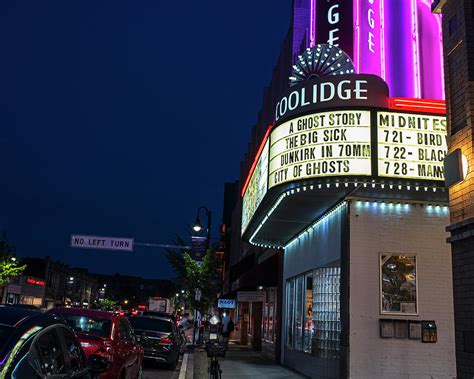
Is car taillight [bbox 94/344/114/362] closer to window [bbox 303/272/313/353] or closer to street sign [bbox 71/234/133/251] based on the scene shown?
window [bbox 303/272/313/353]

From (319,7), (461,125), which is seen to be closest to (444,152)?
(461,125)

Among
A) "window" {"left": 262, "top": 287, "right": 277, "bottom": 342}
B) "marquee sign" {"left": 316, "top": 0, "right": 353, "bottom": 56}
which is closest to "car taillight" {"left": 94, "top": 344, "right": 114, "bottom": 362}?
"marquee sign" {"left": 316, "top": 0, "right": 353, "bottom": 56}

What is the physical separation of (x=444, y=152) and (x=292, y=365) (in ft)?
30.6

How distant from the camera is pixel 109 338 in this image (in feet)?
29.9

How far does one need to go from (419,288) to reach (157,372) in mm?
8068

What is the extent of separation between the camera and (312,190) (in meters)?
11.3

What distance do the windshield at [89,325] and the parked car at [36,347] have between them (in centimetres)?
378

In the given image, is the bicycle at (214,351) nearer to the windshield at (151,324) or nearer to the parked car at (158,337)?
the parked car at (158,337)

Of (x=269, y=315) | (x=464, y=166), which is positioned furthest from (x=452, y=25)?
(x=269, y=315)

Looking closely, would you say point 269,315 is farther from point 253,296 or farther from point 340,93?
point 340,93

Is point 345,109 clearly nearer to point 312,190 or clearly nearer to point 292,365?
point 312,190

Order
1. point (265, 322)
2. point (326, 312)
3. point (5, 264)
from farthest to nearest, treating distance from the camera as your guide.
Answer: point (5, 264), point (265, 322), point (326, 312)

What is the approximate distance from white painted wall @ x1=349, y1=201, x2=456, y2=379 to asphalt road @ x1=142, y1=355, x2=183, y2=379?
5.87m

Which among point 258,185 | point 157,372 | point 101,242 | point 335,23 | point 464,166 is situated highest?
point 335,23
